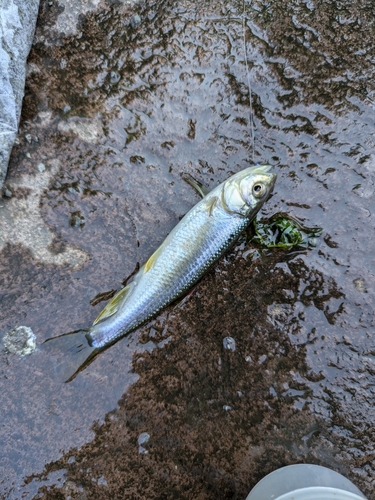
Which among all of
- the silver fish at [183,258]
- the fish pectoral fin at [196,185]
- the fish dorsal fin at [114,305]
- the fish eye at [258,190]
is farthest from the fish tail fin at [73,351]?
the fish eye at [258,190]

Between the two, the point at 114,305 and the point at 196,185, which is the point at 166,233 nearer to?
the point at 196,185

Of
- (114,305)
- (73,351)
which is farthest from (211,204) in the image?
(73,351)

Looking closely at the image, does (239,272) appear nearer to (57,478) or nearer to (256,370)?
(256,370)

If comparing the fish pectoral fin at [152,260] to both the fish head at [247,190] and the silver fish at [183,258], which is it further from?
the fish head at [247,190]

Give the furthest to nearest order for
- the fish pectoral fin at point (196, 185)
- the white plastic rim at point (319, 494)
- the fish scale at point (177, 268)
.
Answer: the fish pectoral fin at point (196, 185) → the fish scale at point (177, 268) → the white plastic rim at point (319, 494)

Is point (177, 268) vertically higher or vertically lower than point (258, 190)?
lower

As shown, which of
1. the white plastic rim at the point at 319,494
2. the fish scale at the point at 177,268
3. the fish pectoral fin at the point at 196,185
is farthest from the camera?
the fish pectoral fin at the point at 196,185
